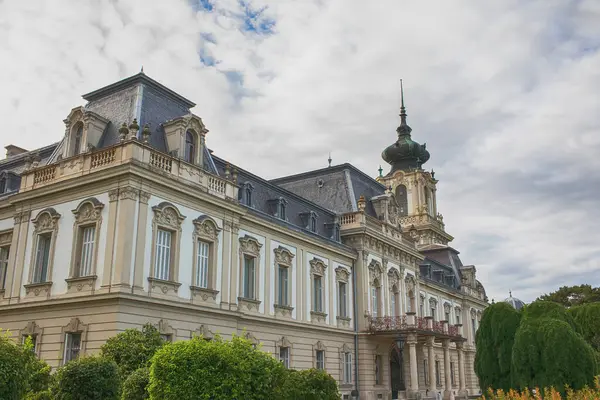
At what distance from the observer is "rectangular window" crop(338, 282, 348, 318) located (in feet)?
111

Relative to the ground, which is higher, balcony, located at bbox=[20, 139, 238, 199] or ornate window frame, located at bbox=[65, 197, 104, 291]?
balcony, located at bbox=[20, 139, 238, 199]

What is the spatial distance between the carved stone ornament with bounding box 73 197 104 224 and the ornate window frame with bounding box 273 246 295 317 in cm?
965

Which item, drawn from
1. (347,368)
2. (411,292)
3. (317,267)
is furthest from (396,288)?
(317,267)

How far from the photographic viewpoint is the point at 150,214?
2138 centimetres

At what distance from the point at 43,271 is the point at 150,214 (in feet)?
16.7

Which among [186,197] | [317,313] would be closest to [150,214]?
[186,197]

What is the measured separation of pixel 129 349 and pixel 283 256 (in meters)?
11.9

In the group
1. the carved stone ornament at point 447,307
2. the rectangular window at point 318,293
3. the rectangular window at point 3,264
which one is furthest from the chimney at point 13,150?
the carved stone ornament at point 447,307

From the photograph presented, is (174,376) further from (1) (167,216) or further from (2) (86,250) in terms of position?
(2) (86,250)

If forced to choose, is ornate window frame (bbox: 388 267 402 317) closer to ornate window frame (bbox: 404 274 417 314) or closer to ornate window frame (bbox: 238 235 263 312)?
ornate window frame (bbox: 404 274 417 314)

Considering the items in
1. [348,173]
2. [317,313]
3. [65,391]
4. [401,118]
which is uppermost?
[401,118]

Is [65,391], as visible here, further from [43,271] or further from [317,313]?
[317,313]

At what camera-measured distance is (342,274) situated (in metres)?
33.9

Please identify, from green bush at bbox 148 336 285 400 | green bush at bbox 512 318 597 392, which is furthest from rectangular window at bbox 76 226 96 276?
green bush at bbox 512 318 597 392
